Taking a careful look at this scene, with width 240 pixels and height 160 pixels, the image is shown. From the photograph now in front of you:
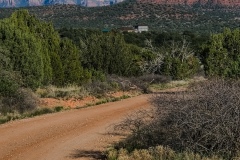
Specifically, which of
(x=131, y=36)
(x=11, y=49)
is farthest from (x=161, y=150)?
(x=131, y=36)

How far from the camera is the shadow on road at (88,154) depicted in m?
11.2

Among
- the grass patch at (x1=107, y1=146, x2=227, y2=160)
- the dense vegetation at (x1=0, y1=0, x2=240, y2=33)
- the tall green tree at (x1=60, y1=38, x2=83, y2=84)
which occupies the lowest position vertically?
the dense vegetation at (x1=0, y1=0, x2=240, y2=33)

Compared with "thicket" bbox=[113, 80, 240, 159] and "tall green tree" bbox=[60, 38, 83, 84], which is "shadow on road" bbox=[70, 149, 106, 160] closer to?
"thicket" bbox=[113, 80, 240, 159]

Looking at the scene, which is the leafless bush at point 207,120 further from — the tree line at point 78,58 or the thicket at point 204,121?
the tree line at point 78,58

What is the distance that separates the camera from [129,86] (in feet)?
92.3

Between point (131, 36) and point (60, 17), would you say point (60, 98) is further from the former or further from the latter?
point (60, 17)

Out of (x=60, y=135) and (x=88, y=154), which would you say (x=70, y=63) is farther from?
(x=88, y=154)

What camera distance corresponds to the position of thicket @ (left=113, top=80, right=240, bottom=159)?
8.80 meters

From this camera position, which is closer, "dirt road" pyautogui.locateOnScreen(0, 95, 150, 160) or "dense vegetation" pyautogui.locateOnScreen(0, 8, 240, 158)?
"dense vegetation" pyautogui.locateOnScreen(0, 8, 240, 158)


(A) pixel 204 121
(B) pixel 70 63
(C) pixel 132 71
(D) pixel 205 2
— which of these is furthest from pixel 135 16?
(A) pixel 204 121

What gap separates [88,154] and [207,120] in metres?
3.70

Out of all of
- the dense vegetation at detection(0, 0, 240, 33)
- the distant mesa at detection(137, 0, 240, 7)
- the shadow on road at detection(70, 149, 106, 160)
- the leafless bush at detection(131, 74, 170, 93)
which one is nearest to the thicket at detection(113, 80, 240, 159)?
the shadow on road at detection(70, 149, 106, 160)

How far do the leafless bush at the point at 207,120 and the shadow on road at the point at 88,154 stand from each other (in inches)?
83.0

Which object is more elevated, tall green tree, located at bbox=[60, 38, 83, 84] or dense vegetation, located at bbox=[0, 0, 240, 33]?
tall green tree, located at bbox=[60, 38, 83, 84]
